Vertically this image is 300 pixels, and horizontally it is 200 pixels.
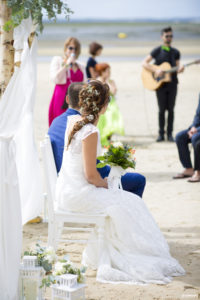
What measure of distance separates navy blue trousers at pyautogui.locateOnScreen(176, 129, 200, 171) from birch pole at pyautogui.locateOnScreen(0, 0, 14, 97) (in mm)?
3000

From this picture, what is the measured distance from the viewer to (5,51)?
462 cm

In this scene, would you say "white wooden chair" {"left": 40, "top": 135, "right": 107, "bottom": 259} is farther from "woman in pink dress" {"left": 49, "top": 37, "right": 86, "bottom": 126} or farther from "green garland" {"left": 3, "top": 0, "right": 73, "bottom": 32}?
"woman in pink dress" {"left": 49, "top": 37, "right": 86, "bottom": 126}

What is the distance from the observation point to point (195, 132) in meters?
6.87

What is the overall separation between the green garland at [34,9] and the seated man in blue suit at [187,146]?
2624mm

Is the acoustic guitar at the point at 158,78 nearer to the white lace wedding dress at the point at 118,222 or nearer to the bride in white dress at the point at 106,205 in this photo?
the bride in white dress at the point at 106,205

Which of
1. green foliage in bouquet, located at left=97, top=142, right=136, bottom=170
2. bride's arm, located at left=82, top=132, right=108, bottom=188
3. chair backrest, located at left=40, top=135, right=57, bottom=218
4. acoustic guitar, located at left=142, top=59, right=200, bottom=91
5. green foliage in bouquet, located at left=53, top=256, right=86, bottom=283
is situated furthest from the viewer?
acoustic guitar, located at left=142, top=59, right=200, bottom=91

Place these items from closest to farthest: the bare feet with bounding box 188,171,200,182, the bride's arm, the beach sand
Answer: the beach sand
the bride's arm
the bare feet with bounding box 188,171,200,182

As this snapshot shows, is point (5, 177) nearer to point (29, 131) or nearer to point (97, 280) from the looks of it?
point (97, 280)

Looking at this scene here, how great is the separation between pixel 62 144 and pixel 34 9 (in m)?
1.29

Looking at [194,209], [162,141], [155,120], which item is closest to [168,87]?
[162,141]

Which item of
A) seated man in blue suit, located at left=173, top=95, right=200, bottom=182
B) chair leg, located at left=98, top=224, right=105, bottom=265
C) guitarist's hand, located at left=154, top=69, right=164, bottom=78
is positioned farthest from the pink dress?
chair leg, located at left=98, top=224, right=105, bottom=265

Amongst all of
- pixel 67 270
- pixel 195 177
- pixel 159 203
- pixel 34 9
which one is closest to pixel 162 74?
pixel 195 177

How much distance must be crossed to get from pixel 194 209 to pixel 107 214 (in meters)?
2.03

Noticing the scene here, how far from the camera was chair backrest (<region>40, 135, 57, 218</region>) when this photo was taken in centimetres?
429
